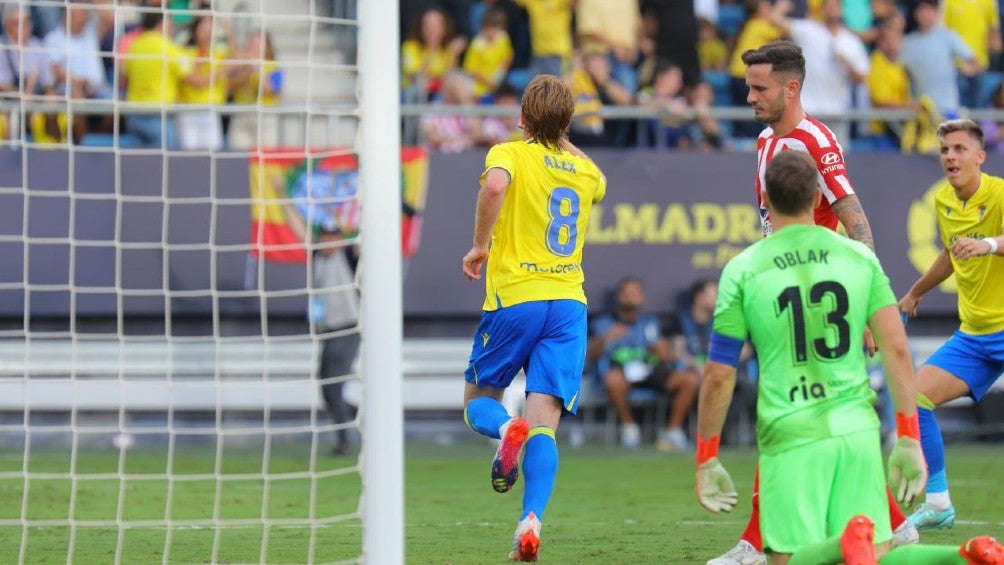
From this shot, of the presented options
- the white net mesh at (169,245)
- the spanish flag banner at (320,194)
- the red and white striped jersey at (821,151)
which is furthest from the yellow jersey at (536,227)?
the spanish flag banner at (320,194)

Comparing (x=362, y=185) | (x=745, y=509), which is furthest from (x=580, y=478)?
(x=362, y=185)

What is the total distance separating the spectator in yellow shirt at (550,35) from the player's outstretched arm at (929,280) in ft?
25.0

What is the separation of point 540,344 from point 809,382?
2379mm

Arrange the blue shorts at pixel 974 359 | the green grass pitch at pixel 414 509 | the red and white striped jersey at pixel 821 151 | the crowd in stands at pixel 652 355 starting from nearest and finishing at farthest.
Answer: the red and white striped jersey at pixel 821 151 < the green grass pitch at pixel 414 509 < the blue shorts at pixel 974 359 < the crowd in stands at pixel 652 355

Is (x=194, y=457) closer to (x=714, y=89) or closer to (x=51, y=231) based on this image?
(x=51, y=231)

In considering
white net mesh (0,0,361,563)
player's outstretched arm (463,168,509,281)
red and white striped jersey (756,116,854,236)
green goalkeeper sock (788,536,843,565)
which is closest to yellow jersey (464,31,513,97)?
white net mesh (0,0,361,563)

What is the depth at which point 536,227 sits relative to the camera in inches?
290

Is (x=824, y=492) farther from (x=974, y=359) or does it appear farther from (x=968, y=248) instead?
(x=974, y=359)

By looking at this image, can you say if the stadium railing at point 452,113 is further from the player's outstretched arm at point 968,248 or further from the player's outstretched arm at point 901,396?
the player's outstretched arm at point 901,396

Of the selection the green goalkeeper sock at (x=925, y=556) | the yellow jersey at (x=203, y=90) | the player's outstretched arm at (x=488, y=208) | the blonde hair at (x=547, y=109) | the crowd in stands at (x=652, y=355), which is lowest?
the crowd in stands at (x=652, y=355)

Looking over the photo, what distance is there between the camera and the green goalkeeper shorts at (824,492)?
5.13 meters

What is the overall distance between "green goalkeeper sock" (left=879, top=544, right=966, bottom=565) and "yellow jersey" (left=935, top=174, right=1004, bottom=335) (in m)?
3.37

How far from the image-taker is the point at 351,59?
16703 millimetres

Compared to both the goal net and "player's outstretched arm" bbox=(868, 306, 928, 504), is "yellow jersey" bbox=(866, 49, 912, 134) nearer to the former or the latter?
the goal net
